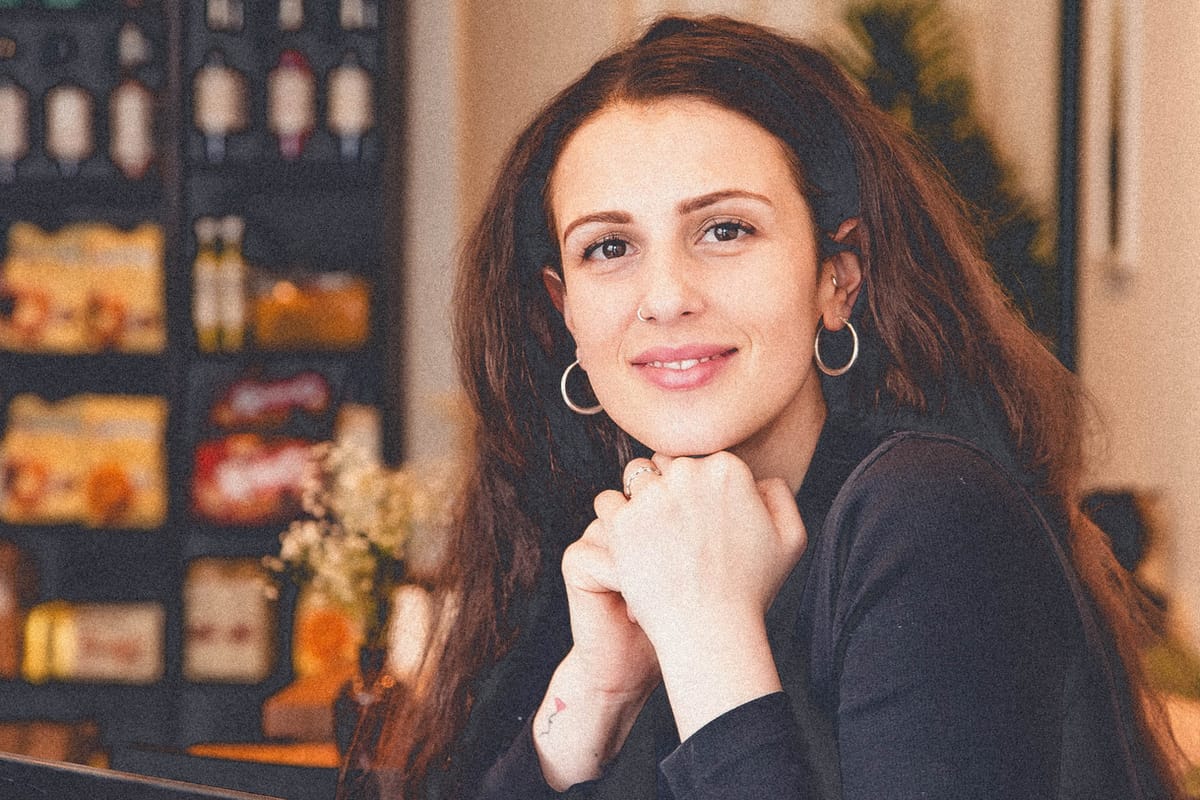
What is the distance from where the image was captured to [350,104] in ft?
10.3

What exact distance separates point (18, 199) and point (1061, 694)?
10.8ft

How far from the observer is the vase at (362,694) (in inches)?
57.3

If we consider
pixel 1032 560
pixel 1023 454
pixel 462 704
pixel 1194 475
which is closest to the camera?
pixel 1032 560

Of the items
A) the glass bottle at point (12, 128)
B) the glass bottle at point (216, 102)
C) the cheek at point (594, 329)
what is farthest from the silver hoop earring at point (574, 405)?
the glass bottle at point (12, 128)

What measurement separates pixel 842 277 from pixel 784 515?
26 centimetres

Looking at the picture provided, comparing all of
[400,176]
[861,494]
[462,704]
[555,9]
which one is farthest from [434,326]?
[861,494]

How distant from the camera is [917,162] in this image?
111 cm

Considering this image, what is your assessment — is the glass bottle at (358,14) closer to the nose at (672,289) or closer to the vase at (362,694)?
the vase at (362,694)

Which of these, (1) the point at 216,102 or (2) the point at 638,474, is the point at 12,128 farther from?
(2) the point at 638,474

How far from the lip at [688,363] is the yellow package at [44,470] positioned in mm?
2738

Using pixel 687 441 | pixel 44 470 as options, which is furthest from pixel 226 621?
pixel 687 441

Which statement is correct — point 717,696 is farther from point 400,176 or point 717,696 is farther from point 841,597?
point 400,176

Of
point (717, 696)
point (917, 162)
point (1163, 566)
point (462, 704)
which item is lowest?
point (1163, 566)

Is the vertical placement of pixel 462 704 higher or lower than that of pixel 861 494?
lower
